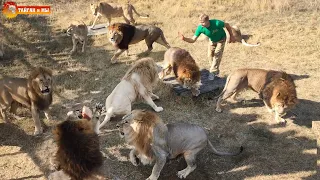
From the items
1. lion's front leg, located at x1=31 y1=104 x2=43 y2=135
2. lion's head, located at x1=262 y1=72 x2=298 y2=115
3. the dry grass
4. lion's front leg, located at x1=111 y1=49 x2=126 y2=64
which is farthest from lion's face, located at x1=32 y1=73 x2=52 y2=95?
lion's head, located at x1=262 y1=72 x2=298 y2=115

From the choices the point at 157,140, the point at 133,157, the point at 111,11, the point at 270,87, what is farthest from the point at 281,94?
the point at 111,11

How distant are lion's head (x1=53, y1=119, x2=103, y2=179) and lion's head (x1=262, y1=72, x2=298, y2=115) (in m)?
3.95

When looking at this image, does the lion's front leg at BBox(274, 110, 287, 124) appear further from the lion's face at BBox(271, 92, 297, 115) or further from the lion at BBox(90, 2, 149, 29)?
the lion at BBox(90, 2, 149, 29)

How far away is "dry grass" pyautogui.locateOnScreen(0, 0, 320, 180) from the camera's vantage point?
6062 millimetres

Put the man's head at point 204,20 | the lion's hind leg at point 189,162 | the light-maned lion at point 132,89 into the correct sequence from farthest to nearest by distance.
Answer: the man's head at point 204,20 → the light-maned lion at point 132,89 → the lion's hind leg at point 189,162

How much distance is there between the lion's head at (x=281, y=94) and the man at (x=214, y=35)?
192 centimetres

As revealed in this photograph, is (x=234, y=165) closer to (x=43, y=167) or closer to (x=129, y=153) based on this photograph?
(x=129, y=153)

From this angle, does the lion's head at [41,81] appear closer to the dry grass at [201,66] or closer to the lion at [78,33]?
the dry grass at [201,66]

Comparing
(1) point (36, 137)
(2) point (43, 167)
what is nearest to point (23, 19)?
(1) point (36, 137)

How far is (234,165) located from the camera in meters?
6.05

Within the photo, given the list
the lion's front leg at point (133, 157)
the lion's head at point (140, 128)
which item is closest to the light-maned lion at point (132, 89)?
the lion's front leg at point (133, 157)

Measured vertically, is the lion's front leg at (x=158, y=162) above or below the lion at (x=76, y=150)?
below

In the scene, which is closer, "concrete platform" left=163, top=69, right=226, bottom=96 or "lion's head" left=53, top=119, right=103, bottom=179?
"lion's head" left=53, top=119, right=103, bottom=179

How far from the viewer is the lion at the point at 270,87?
6633 mm
